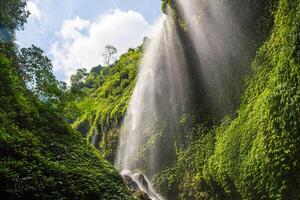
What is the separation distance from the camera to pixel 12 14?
1548 centimetres

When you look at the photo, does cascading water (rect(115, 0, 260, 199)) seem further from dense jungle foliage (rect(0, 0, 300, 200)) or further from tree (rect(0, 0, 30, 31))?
tree (rect(0, 0, 30, 31))

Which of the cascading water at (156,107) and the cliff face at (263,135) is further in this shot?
the cascading water at (156,107)

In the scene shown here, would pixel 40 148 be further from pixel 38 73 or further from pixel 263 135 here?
pixel 263 135

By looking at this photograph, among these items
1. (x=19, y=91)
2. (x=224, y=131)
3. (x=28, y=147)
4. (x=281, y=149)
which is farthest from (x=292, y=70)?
(x=19, y=91)

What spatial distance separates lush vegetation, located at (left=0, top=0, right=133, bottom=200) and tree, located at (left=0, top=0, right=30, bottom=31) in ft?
6.18

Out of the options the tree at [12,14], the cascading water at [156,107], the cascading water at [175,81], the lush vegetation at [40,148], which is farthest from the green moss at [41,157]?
the cascading water at [156,107]

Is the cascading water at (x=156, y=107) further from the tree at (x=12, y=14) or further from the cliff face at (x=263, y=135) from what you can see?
the tree at (x=12, y=14)

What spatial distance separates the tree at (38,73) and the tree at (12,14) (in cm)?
202

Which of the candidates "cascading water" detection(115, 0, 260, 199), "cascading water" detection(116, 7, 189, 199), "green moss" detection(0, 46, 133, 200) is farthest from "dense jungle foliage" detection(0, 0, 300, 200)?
"cascading water" detection(116, 7, 189, 199)

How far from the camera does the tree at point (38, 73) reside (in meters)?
11.3

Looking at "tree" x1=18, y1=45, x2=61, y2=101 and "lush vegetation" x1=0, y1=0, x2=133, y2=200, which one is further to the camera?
"tree" x1=18, y1=45, x2=61, y2=101

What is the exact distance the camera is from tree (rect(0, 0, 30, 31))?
44.3ft

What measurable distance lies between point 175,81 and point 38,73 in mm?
8824

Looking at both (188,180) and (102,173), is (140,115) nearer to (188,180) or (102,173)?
(188,180)
